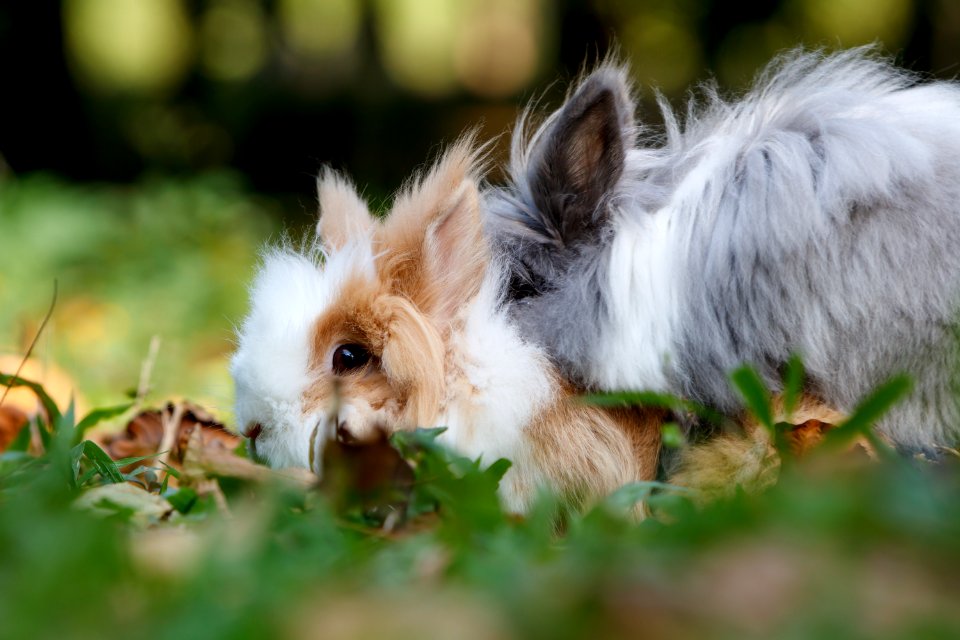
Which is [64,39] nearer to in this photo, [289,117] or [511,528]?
[289,117]

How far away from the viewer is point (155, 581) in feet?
3.58

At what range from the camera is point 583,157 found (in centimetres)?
223

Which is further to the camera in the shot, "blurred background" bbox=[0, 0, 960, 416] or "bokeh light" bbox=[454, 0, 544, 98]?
"bokeh light" bbox=[454, 0, 544, 98]

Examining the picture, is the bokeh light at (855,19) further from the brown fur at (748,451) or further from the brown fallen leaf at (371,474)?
the brown fallen leaf at (371,474)

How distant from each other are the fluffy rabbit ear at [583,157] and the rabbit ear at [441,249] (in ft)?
0.52

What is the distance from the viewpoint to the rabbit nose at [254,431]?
218 centimetres

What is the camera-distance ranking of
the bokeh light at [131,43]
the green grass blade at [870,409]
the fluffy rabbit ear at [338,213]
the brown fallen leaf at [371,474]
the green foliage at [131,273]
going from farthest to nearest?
the bokeh light at [131,43] < the green foliage at [131,273] < the fluffy rabbit ear at [338,213] < the brown fallen leaf at [371,474] < the green grass blade at [870,409]

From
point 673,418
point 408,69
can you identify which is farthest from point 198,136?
point 673,418

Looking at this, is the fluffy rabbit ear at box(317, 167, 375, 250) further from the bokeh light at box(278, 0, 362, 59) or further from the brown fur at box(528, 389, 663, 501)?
the bokeh light at box(278, 0, 362, 59)

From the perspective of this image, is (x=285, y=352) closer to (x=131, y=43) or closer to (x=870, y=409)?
(x=870, y=409)

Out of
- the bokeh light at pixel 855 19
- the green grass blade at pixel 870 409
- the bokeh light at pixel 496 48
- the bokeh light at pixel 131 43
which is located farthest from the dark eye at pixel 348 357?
the bokeh light at pixel 131 43

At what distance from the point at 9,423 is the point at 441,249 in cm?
134

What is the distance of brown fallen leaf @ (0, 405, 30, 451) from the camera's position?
9.09 ft

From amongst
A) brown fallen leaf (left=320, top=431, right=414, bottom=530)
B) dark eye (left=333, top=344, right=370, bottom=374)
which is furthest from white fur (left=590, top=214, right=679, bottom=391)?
brown fallen leaf (left=320, top=431, right=414, bottom=530)
